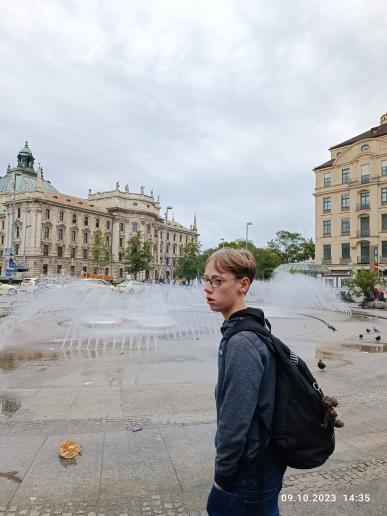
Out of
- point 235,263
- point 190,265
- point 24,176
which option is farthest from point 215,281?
point 24,176

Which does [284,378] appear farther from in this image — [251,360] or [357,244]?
[357,244]

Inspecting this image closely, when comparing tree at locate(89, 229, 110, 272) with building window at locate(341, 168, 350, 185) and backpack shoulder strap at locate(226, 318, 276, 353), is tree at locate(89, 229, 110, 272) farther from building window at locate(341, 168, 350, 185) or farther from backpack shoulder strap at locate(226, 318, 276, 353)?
backpack shoulder strap at locate(226, 318, 276, 353)

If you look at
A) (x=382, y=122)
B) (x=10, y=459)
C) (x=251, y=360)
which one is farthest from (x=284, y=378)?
(x=382, y=122)

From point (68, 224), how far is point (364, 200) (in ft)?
196

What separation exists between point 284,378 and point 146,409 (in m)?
4.22

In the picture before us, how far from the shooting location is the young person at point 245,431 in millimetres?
1975

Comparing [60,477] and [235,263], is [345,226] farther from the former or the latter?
[235,263]

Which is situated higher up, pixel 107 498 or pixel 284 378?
pixel 284 378

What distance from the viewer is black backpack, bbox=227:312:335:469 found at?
1987 millimetres

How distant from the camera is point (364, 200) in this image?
55.3m

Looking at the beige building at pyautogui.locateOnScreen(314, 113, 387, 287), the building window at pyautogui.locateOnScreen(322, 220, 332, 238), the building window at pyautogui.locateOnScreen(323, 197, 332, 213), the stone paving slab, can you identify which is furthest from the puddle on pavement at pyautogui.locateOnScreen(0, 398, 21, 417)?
the building window at pyautogui.locateOnScreen(323, 197, 332, 213)

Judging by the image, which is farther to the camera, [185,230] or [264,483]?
[185,230]

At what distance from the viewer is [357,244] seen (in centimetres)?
5541

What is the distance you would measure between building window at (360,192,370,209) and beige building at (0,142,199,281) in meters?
34.4
